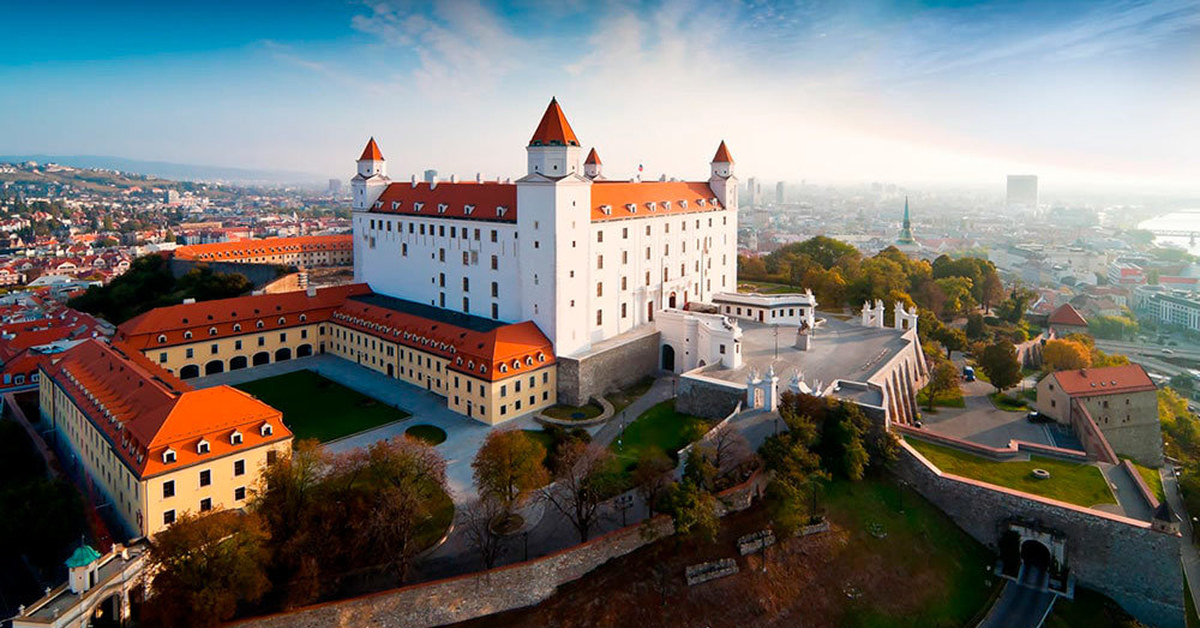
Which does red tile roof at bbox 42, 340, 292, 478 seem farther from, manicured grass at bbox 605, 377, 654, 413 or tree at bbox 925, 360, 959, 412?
tree at bbox 925, 360, 959, 412

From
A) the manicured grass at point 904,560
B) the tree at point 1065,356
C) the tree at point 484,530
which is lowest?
the manicured grass at point 904,560

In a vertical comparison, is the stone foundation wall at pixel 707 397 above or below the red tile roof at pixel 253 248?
below

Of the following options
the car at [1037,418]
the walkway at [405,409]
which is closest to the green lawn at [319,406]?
the walkway at [405,409]

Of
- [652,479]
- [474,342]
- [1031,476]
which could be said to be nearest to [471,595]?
[652,479]

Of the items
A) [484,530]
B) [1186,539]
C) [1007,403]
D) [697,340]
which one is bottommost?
[1186,539]

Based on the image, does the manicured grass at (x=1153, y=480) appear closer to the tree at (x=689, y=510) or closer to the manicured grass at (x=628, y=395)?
the tree at (x=689, y=510)

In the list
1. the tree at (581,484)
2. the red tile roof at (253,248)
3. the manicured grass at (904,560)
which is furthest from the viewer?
the red tile roof at (253,248)

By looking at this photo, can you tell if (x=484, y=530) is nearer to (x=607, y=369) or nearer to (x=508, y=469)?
(x=508, y=469)
